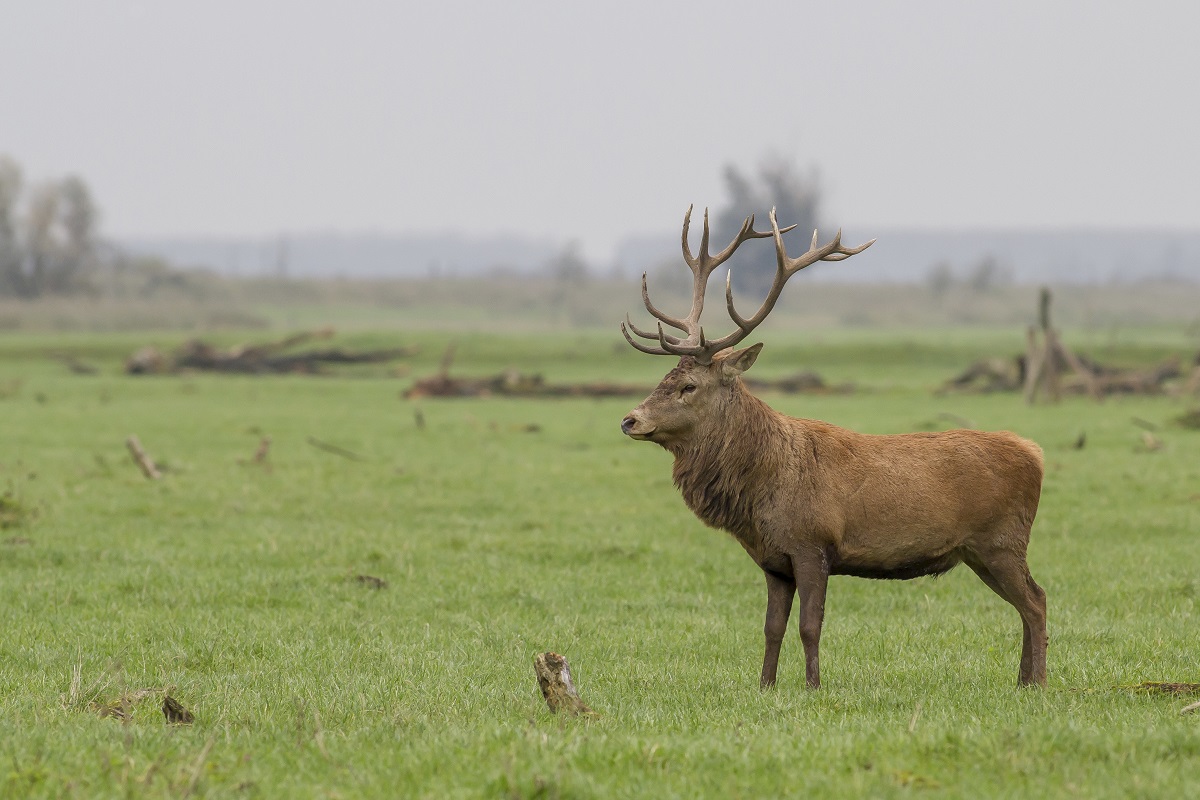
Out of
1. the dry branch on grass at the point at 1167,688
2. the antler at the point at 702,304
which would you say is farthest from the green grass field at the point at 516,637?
the antler at the point at 702,304

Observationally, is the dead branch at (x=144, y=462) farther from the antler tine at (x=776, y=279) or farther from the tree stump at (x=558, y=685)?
the tree stump at (x=558, y=685)

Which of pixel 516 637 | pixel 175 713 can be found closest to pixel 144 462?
pixel 516 637

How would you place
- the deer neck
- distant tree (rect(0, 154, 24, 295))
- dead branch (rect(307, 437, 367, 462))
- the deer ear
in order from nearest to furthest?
the deer neck < the deer ear < dead branch (rect(307, 437, 367, 462)) < distant tree (rect(0, 154, 24, 295))

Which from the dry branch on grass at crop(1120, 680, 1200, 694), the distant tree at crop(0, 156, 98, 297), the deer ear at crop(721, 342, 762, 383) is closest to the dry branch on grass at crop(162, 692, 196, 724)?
the deer ear at crop(721, 342, 762, 383)

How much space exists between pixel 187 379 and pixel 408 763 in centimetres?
4427

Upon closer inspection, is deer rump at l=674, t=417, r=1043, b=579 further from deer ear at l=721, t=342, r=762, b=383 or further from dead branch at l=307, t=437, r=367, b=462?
dead branch at l=307, t=437, r=367, b=462

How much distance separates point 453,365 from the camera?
57.9m

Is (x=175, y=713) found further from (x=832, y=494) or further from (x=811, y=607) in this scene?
(x=832, y=494)

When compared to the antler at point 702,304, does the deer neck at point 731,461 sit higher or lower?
lower

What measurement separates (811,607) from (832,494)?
82cm

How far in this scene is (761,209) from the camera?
6294 inches

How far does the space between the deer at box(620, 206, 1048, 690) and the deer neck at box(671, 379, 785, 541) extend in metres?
0.01

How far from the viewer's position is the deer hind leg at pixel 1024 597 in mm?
9242

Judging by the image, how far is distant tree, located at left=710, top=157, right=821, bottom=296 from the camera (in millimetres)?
153625
